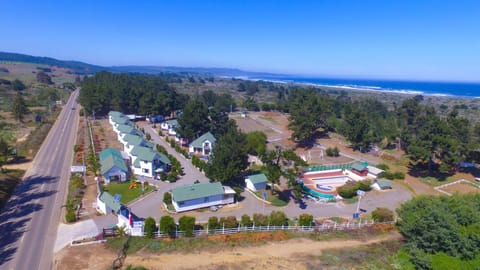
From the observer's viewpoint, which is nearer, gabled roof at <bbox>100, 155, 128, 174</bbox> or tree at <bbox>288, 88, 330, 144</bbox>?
gabled roof at <bbox>100, 155, 128, 174</bbox>

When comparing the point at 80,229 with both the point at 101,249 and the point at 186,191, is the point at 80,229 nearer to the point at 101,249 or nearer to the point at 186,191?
the point at 101,249

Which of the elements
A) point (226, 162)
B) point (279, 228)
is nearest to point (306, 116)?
point (226, 162)

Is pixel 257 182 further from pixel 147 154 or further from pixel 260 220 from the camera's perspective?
pixel 147 154

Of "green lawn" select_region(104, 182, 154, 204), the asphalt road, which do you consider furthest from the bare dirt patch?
the asphalt road

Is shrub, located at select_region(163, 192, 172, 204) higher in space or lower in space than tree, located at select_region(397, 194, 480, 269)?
lower

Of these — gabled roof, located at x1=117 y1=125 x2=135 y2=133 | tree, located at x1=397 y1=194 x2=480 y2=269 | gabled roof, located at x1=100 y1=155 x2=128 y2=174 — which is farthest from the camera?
gabled roof, located at x1=117 y1=125 x2=135 y2=133

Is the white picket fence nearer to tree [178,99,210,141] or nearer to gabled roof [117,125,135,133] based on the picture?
tree [178,99,210,141]

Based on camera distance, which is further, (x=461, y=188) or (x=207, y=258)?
(x=461, y=188)
